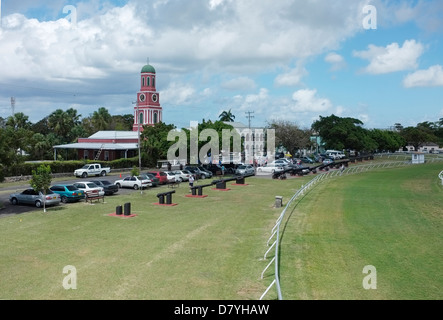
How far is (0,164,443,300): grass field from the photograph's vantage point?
11625 millimetres

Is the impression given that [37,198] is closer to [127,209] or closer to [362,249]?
[127,209]

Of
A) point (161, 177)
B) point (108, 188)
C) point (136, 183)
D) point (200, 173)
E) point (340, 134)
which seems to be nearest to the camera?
point (108, 188)

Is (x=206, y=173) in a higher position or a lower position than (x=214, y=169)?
lower

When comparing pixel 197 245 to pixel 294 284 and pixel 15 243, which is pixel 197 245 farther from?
pixel 15 243

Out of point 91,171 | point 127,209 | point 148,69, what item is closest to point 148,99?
point 148,69

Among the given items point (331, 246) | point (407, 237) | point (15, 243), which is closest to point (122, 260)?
point (15, 243)

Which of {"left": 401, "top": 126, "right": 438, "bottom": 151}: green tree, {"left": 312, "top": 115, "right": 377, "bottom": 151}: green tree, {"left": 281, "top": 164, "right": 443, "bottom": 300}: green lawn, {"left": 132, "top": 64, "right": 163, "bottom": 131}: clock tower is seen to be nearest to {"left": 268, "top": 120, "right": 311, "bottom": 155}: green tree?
{"left": 312, "top": 115, "right": 377, "bottom": 151}: green tree

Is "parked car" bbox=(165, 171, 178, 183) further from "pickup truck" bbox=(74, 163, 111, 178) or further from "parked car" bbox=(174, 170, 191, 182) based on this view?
"pickup truck" bbox=(74, 163, 111, 178)

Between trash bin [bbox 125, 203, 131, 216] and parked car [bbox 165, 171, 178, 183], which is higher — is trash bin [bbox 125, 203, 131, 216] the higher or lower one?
the lower one

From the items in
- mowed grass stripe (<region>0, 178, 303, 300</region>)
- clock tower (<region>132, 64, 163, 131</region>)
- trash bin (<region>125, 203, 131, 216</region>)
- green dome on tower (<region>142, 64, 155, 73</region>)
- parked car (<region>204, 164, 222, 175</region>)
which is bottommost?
mowed grass stripe (<region>0, 178, 303, 300</region>)

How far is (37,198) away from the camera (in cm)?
2781

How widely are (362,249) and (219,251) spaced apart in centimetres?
577

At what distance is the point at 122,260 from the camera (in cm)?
1455

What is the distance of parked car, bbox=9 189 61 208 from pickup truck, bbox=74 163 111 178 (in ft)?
67.8
